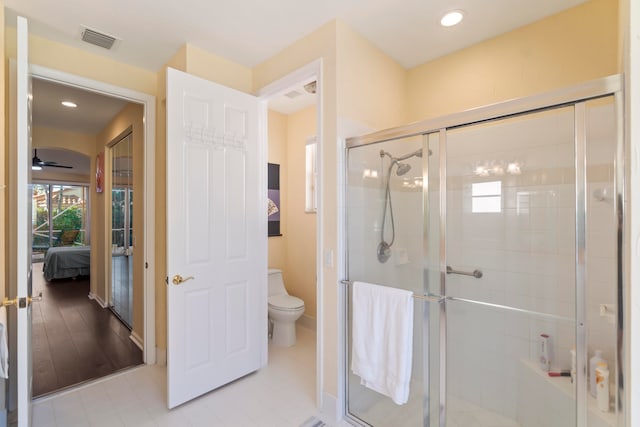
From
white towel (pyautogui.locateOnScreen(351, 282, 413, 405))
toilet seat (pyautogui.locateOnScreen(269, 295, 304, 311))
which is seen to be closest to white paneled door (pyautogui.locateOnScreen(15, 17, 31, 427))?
white towel (pyautogui.locateOnScreen(351, 282, 413, 405))

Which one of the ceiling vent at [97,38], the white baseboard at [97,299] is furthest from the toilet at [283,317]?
the white baseboard at [97,299]

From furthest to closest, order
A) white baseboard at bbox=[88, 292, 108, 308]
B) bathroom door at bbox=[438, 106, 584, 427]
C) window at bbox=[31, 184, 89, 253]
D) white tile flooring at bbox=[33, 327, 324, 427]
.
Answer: window at bbox=[31, 184, 89, 253]
white baseboard at bbox=[88, 292, 108, 308]
white tile flooring at bbox=[33, 327, 324, 427]
bathroom door at bbox=[438, 106, 584, 427]

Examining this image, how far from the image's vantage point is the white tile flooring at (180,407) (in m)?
1.89

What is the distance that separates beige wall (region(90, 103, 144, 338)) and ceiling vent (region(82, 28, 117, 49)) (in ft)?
2.78

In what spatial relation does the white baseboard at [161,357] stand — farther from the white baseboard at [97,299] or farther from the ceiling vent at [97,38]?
the ceiling vent at [97,38]

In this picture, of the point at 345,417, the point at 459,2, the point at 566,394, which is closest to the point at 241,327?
the point at 345,417

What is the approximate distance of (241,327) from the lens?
238cm

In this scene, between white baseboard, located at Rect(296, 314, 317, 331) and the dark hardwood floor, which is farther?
white baseboard, located at Rect(296, 314, 317, 331)

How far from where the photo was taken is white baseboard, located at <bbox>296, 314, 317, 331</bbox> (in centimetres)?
339

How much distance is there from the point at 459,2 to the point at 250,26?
136 centimetres

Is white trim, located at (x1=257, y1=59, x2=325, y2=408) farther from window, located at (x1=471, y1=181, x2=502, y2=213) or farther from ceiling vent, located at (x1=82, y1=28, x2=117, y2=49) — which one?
ceiling vent, located at (x1=82, y1=28, x2=117, y2=49)

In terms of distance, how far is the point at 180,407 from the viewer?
2.01 meters

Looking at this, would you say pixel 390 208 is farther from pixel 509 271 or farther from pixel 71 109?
pixel 71 109

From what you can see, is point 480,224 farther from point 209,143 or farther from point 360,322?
point 209,143
